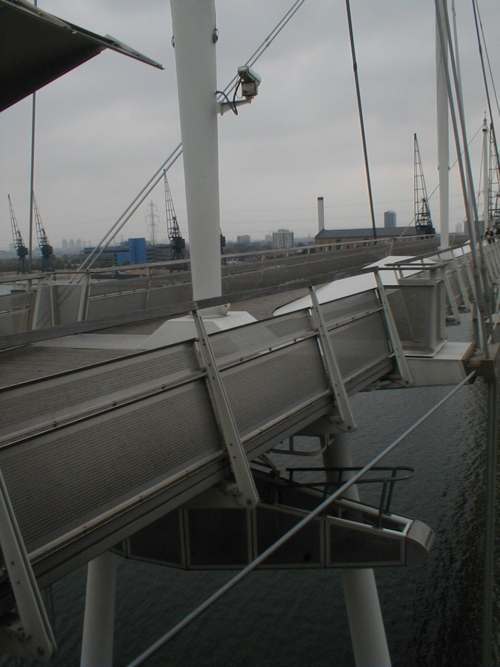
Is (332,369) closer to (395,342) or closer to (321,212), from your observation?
(395,342)

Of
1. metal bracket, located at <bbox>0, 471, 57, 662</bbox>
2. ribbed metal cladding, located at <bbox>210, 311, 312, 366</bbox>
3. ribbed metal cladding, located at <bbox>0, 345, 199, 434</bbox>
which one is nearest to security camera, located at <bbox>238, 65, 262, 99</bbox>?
ribbed metal cladding, located at <bbox>210, 311, 312, 366</bbox>

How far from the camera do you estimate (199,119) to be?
715cm

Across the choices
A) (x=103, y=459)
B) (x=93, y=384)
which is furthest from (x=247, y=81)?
(x=103, y=459)

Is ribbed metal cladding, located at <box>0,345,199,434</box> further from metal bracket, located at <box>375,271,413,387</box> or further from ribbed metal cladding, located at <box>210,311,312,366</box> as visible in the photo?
metal bracket, located at <box>375,271,413,387</box>

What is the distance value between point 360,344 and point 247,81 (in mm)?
3039

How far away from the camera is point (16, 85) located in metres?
6.61

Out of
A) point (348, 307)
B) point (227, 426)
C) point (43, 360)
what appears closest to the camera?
point (227, 426)

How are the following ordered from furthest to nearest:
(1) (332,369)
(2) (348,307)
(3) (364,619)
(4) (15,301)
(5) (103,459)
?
1. (4) (15,301)
2. (3) (364,619)
3. (2) (348,307)
4. (1) (332,369)
5. (5) (103,459)

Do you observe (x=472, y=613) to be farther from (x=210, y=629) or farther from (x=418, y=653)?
(x=210, y=629)

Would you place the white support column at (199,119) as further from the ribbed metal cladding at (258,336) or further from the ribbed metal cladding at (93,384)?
the ribbed metal cladding at (93,384)

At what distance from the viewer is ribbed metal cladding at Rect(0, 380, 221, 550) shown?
322 centimetres

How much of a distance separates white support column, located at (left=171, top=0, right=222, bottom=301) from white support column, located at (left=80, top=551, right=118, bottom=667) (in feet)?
15.2

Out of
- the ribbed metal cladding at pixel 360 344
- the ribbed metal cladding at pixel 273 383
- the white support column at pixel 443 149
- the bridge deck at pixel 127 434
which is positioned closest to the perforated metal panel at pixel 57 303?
the ribbed metal cladding at pixel 360 344

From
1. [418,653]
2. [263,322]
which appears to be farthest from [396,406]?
[263,322]
